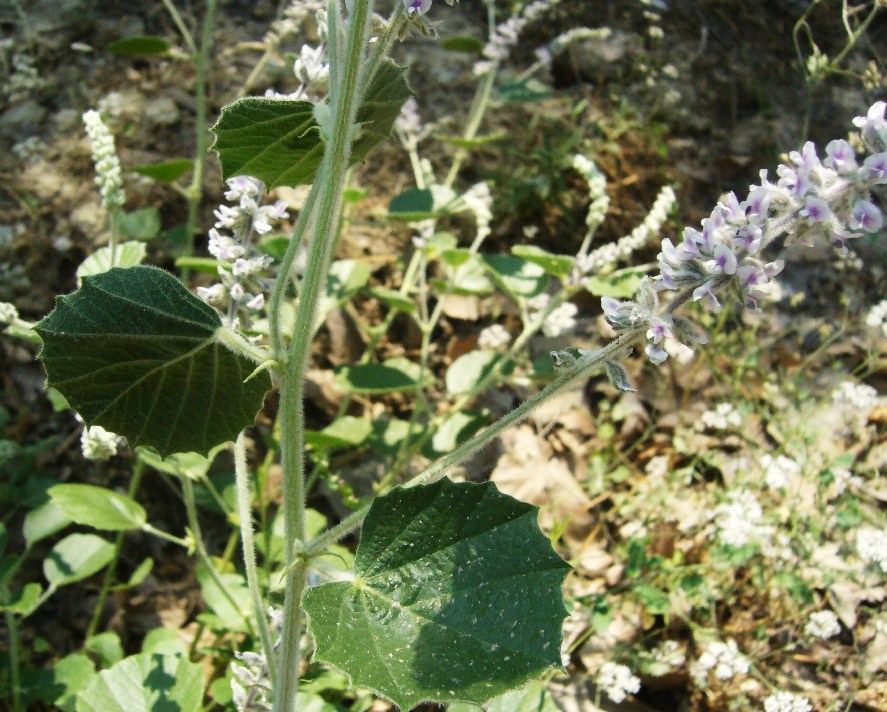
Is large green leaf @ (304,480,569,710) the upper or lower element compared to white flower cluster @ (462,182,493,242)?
upper

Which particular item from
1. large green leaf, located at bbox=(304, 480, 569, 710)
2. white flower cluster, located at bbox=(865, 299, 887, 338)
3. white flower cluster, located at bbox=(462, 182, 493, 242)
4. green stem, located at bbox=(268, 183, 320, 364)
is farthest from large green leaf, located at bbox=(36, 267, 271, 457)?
white flower cluster, located at bbox=(865, 299, 887, 338)

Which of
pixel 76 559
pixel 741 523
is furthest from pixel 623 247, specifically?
pixel 76 559

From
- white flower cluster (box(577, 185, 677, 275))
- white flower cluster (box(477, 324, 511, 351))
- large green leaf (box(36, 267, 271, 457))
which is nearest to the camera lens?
large green leaf (box(36, 267, 271, 457))

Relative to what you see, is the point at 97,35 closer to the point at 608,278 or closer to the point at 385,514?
the point at 608,278

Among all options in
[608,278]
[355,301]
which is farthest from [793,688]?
[355,301]

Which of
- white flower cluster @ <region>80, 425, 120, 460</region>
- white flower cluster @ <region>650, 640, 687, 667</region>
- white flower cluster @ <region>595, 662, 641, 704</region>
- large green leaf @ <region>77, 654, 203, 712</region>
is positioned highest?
white flower cluster @ <region>80, 425, 120, 460</region>

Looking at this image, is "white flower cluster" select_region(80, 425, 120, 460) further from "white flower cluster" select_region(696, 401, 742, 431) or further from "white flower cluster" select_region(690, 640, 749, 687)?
"white flower cluster" select_region(696, 401, 742, 431)

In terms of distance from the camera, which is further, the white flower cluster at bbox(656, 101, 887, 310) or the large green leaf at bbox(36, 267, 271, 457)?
the large green leaf at bbox(36, 267, 271, 457)
